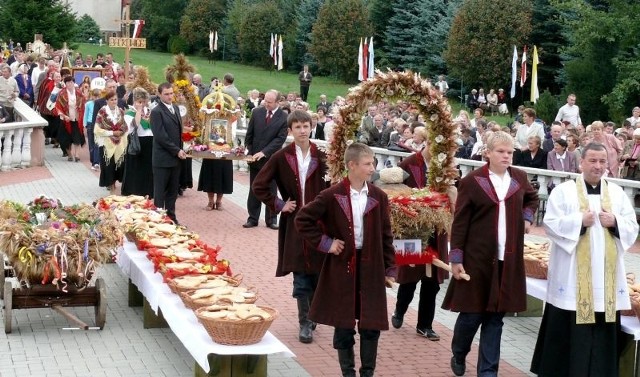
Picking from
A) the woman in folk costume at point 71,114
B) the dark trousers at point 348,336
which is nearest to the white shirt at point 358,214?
the dark trousers at point 348,336

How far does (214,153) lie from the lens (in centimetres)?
1691

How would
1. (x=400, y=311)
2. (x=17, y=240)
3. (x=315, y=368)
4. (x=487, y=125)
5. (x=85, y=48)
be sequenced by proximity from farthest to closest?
(x=85, y=48) < (x=487, y=125) < (x=400, y=311) < (x=17, y=240) < (x=315, y=368)

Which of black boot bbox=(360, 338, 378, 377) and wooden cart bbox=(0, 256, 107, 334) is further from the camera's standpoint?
wooden cart bbox=(0, 256, 107, 334)

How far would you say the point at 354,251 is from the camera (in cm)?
856

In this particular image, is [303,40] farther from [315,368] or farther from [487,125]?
[315,368]

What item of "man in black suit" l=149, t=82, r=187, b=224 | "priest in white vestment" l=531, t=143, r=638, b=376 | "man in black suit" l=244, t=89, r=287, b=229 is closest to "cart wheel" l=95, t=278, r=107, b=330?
"priest in white vestment" l=531, t=143, r=638, b=376

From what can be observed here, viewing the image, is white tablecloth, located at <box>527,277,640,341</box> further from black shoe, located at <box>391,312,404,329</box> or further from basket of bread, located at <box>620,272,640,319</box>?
black shoe, located at <box>391,312,404,329</box>

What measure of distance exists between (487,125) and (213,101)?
6.81m

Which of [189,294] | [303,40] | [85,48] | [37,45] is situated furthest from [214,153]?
[85,48]

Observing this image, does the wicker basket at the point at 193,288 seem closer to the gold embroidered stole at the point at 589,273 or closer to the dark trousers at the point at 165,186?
the gold embroidered stole at the point at 589,273

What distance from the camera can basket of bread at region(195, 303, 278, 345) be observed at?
8.23m

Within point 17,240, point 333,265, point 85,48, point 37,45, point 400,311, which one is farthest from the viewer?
point 85,48

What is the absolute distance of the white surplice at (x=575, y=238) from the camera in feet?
27.8

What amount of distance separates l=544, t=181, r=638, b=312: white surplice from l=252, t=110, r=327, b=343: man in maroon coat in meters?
2.37
